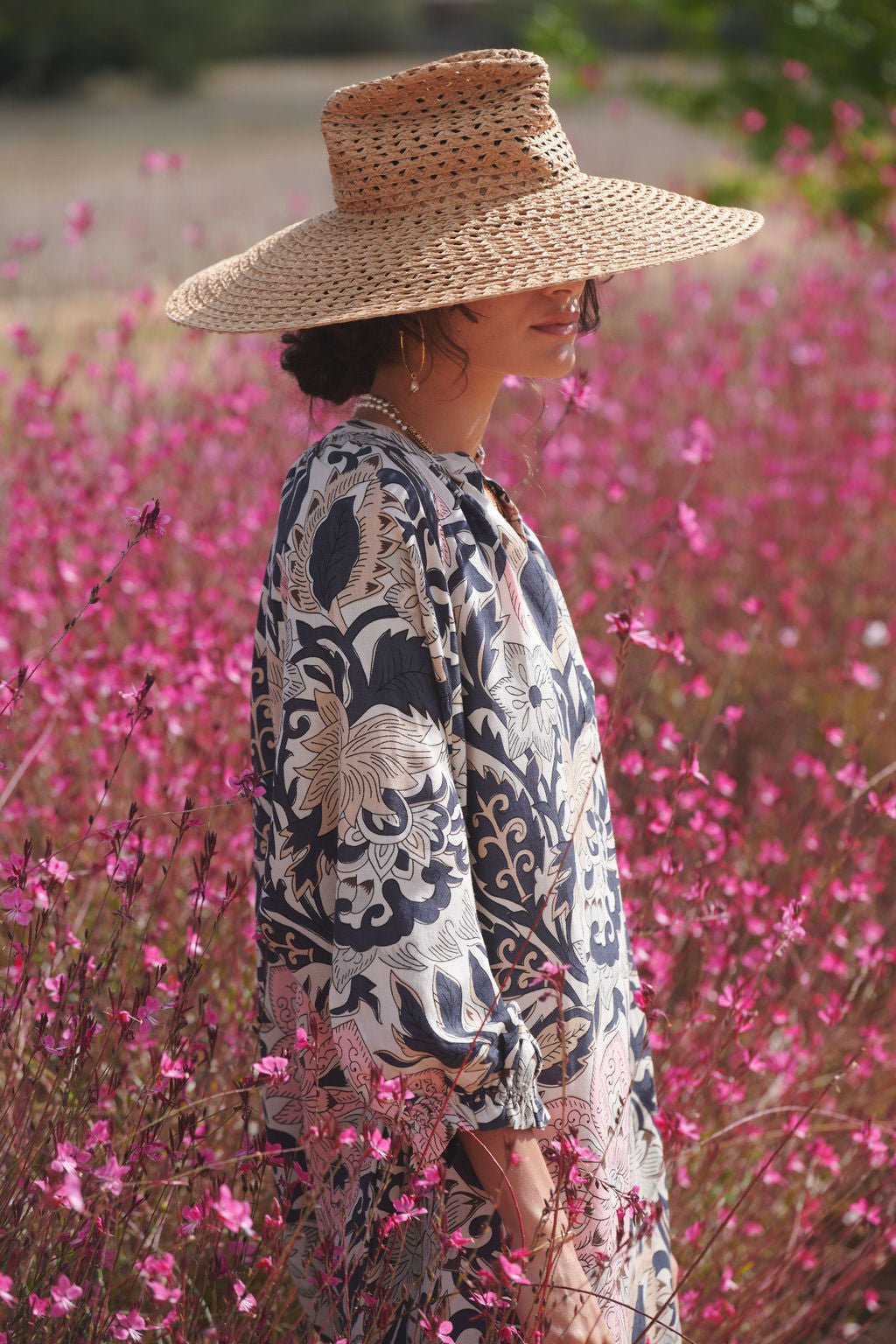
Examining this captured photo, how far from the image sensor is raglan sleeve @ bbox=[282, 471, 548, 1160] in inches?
48.2

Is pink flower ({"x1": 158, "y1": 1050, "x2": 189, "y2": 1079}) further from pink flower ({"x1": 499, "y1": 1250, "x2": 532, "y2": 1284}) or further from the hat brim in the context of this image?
the hat brim

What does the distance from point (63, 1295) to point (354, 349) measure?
90cm

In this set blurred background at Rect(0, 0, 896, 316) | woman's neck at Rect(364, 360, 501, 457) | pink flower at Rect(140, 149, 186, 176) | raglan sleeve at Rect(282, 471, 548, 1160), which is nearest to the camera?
raglan sleeve at Rect(282, 471, 548, 1160)

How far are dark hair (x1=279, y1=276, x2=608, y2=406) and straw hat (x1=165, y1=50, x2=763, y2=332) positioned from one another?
6 cm

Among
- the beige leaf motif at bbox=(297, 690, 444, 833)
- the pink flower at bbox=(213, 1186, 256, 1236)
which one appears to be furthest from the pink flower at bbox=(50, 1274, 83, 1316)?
the beige leaf motif at bbox=(297, 690, 444, 833)

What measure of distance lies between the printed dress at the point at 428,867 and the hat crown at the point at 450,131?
25 centimetres

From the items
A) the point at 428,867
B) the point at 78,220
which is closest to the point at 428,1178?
the point at 428,867

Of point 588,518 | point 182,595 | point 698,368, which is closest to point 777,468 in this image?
point 588,518

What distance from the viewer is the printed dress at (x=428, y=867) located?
4.05 feet

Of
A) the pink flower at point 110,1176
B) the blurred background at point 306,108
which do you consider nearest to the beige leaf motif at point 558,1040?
the pink flower at point 110,1176

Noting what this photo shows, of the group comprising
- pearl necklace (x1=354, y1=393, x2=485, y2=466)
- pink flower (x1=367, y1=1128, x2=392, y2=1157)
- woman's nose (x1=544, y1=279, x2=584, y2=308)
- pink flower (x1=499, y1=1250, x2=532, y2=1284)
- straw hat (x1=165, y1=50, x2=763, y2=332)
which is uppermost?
straw hat (x1=165, y1=50, x2=763, y2=332)

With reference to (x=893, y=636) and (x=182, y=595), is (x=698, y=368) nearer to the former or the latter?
(x=893, y=636)

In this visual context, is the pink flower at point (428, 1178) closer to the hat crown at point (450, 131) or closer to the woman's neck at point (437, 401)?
the woman's neck at point (437, 401)

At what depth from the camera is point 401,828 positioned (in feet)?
4.04
